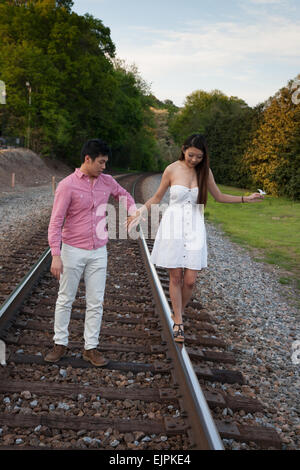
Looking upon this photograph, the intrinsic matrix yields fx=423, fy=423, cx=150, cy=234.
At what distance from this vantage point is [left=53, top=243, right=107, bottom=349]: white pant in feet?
11.5

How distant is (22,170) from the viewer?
26.1 metres

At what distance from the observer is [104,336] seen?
4.36 metres

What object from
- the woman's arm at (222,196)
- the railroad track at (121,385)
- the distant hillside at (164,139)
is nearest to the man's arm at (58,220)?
the railroad track at (121,385)

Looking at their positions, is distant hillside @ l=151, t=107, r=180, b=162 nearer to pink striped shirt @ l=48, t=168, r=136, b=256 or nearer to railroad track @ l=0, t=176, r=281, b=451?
railroad track @ l=0, t=176, r=281, b=451

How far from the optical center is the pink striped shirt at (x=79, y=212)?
3.33 meters

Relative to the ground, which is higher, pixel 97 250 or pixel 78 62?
pixel 78 62

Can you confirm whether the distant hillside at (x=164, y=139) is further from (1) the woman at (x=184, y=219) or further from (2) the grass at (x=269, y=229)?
(1) the woman at (x=184, y=219)

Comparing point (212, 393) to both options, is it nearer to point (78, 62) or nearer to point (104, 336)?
point (104, 336)

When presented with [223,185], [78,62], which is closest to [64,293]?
[223,185]

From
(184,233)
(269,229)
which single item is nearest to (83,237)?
(184,233)

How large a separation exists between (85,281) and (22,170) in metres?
24.1

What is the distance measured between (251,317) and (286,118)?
15603mm

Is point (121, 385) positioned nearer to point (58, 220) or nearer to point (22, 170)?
point (58, 220)

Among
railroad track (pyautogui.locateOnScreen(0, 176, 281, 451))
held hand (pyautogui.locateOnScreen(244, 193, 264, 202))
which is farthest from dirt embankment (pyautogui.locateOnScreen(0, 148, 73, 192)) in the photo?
held hand (pyautogui.locateOnScreen(244, 193, 264, 202))
